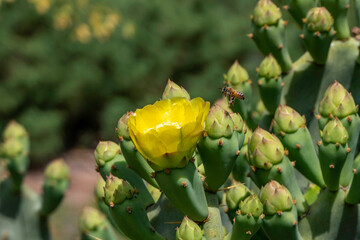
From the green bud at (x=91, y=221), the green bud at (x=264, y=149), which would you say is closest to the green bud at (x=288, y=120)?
the green bud at (x=264, y=149)

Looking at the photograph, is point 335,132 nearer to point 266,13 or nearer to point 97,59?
point 266,13

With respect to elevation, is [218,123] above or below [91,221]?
above

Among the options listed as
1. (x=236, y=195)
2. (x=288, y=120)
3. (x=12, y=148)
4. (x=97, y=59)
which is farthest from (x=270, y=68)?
(x=97, y=59)

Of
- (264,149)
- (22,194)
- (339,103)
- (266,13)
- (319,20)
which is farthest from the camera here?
(22,194)

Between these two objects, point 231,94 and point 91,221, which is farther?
point 91,221

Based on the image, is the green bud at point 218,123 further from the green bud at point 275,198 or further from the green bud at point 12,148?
the green bud at point 12,148

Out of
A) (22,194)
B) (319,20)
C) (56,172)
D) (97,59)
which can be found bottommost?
(97,59)

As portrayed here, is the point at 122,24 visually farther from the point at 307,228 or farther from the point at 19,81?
the point at 307,228
